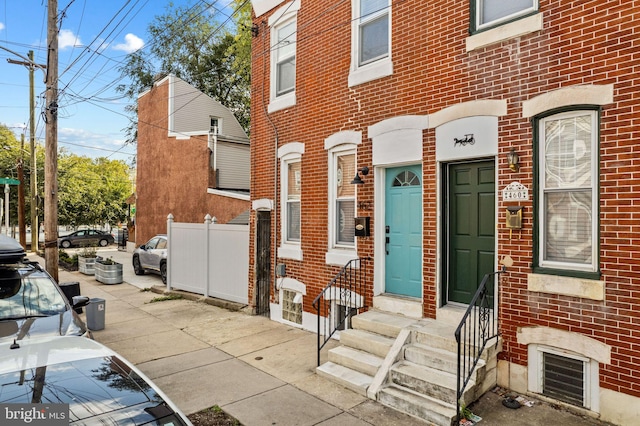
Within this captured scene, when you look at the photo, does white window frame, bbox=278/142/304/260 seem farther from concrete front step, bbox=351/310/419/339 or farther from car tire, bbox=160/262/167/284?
car tire, bbox=160/262/167/284

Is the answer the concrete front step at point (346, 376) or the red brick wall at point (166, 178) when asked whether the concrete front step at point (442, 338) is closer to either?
the concrete front step at point (346, 376)

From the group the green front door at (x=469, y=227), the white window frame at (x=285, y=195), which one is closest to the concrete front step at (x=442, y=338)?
the green front door at (x=469, y=227)

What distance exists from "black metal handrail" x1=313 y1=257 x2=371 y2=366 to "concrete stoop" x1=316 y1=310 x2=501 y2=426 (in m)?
0.66

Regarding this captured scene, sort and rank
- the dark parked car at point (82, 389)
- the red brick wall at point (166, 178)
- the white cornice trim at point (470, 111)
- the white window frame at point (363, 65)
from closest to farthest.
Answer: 1. the dark parked car at point (82, 389)
2. the white cornice trim at point (470, 111)
3. the white window frame at point (363, 65)
4. the red brick wall at point (166, 178)

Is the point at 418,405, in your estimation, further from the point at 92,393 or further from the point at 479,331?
the point at 92,393

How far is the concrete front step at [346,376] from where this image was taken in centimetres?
523

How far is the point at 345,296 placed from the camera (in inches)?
273

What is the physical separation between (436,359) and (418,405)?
0.68 metres

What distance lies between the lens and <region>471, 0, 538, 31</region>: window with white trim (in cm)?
516

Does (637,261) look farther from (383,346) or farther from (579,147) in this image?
(383,346)

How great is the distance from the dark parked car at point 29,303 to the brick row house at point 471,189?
3.52 meters

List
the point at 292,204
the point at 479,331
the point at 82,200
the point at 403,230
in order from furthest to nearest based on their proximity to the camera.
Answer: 1. the point at 82,200
2. the point at 292,204
3. the point at 403,230
4. the point at 479,331

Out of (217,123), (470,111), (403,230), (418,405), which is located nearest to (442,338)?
(418,405)

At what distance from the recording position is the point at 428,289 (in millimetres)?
5941
